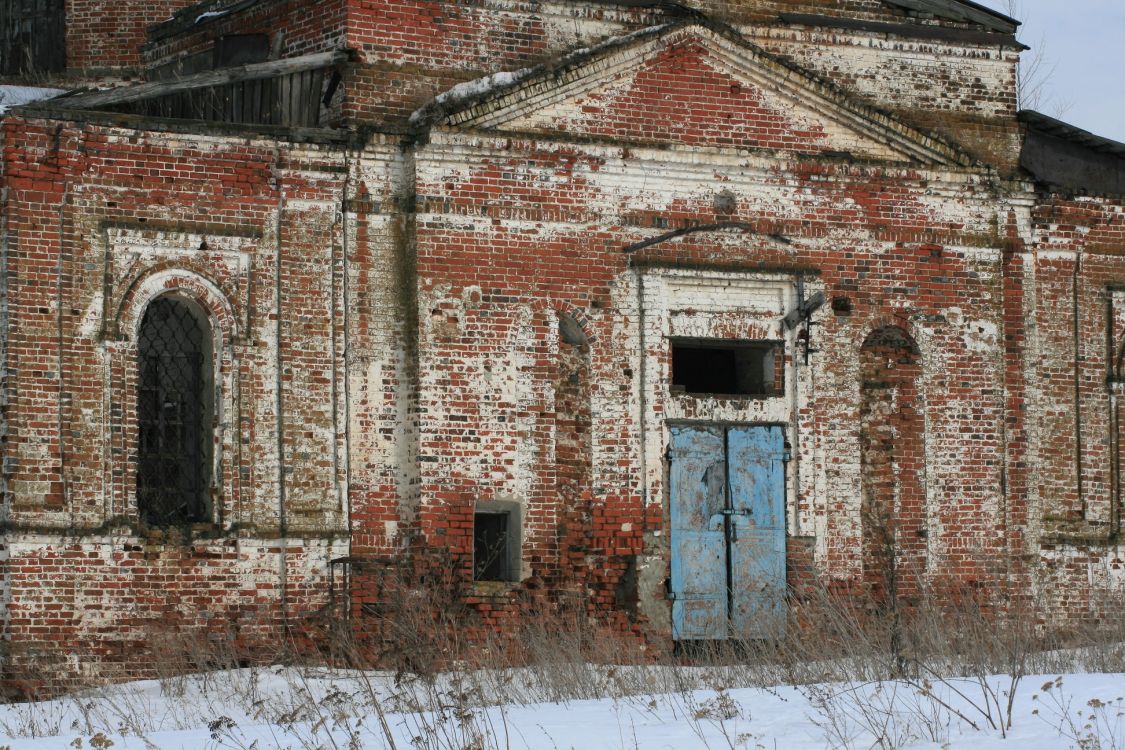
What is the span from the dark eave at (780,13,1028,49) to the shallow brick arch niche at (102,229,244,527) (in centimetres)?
612

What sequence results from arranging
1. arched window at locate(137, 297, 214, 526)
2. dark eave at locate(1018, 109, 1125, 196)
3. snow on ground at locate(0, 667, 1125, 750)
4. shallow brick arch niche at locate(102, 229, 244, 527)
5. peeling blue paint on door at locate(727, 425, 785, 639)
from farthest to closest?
1. dark eave at locate(1018, 109, 1125, 196)
2. peeling blue paint on door at locate(727, 425, 785, 639)
3. arched window at locate(137, 297, 214, 526)
4. shallow brick arch niche at locate(102, 229, 244, 527)
5. snow on ground at locate(0, 667, 1125, 750)

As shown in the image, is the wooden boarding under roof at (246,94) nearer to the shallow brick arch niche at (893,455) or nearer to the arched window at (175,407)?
the arched window at (175,407)

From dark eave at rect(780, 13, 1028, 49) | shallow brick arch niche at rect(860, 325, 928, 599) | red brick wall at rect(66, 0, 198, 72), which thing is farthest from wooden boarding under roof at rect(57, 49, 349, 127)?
shallow brick arch niche at rect(860, 325, 928, 599)

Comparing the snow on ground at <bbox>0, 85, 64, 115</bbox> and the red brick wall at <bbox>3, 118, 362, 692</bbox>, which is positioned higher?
the snow on ground at <bbox>0, 85, 64, 115</bbox>

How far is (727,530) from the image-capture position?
1712 centimetres

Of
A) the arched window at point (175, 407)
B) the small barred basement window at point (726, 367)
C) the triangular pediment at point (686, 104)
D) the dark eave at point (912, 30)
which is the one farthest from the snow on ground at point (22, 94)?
the dark eave at point (912, 30)

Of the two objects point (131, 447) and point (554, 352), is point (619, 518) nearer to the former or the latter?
point (554, 352)

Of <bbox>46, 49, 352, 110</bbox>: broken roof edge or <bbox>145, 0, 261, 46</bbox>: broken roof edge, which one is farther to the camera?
<bbox>145, 0, 261, 46</bbox>: broken roof edge

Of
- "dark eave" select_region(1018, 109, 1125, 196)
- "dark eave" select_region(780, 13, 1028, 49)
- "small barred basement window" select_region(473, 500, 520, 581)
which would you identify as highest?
"dark eave" select_region(780, 13, 1028, 49)

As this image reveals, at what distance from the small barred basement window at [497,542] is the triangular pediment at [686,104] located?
323cm

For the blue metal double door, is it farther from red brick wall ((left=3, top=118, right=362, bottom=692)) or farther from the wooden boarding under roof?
the wooden boarding under roof

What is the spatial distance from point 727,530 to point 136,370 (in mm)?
5237

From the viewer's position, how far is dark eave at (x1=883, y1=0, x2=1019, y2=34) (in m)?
18.8

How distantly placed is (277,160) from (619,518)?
13.6ft
